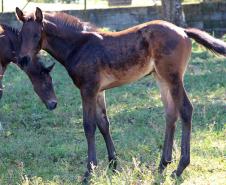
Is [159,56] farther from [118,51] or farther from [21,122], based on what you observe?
[21,122]

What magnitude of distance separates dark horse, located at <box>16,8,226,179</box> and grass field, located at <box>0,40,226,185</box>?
14.5 inches

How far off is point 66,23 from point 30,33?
48 cm

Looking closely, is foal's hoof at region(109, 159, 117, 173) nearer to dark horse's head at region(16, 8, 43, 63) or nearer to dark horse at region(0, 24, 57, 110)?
dark horse at region(0, 24, 57, 110)

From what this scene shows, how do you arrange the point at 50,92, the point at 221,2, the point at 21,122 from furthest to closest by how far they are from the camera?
1. the point at 221,2
2. the point at 21,122
3. the point at 50,92

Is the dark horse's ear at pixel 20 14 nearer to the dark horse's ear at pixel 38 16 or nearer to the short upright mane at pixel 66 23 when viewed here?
the dark horse's ear at pixel 38 16

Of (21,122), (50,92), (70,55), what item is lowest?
(21,122)

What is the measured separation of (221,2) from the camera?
15234 mm

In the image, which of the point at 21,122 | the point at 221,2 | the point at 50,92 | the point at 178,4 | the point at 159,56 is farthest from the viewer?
the point at 221,2

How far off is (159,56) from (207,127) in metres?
2.26

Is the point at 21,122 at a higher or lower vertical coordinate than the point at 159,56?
lower

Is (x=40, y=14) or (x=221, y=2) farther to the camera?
(x=221, y=2)

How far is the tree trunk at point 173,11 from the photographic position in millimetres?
14148

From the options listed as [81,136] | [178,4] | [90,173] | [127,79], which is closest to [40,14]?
[127,79]

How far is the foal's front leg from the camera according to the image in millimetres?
6371
